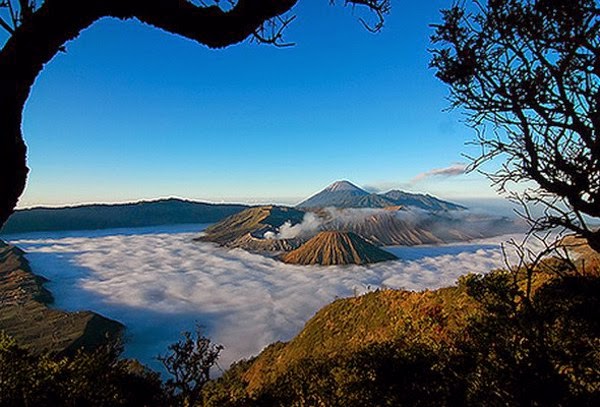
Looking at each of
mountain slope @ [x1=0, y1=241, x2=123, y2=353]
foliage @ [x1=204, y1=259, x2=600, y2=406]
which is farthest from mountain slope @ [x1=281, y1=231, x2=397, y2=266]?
foliage @ [x1=204, y1=259, x2=600, y2=406]

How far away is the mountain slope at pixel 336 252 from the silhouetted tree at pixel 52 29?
6850 inches

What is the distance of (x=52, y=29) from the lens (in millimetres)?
1701

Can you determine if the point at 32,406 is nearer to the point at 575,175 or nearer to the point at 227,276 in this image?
→ the point at 575,175

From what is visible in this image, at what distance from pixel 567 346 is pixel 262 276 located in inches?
6447

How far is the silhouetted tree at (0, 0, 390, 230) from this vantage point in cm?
164

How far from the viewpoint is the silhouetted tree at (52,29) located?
164cm

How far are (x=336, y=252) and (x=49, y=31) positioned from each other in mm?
181449

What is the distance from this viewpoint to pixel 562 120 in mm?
3775

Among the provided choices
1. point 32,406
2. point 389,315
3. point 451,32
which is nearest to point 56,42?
point 451,32

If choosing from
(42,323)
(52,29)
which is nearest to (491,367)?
(52,29)

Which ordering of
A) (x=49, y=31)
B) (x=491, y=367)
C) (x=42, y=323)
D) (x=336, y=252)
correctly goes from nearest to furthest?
(x=49, y=31) → (x=491, y=367) → (x=42, y=323) → (x=336, y=252)

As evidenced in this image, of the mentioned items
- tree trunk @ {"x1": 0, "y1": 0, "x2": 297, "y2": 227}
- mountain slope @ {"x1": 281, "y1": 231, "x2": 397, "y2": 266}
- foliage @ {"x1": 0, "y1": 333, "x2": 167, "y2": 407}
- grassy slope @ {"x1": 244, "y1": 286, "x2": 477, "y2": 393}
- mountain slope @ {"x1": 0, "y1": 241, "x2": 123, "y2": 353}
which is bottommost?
mountain slope @ {"x1": 0, "y1": 241, "x2": 123, "y2": 353}

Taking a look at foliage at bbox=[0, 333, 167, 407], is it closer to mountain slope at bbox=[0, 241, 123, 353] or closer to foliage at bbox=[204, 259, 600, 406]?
foliage at bbox=[204, 259, 600, 406]

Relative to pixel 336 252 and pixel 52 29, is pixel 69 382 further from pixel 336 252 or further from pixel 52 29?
pixel 336 252
